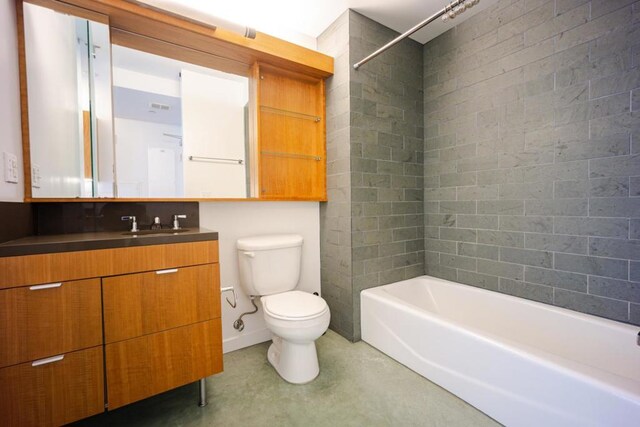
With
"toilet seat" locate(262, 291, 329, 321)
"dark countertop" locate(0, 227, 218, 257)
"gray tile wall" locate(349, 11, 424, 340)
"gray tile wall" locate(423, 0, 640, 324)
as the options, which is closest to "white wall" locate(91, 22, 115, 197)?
"dark countertop" locate(0, 227, 218, 257)

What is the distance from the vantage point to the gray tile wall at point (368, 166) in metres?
1.94

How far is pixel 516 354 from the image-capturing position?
1161 millimetres

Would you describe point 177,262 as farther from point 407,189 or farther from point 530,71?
point 530,71

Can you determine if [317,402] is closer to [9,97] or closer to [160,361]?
[160,361]

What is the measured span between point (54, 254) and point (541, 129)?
99.7 inches

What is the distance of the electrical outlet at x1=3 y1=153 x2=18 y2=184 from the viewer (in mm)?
1060

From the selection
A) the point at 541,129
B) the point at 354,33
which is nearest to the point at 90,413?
the point at 354,33

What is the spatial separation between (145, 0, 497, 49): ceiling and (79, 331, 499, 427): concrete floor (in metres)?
2.23

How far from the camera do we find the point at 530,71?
1687 millimetres

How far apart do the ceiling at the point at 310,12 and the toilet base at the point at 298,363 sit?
6.76 ft

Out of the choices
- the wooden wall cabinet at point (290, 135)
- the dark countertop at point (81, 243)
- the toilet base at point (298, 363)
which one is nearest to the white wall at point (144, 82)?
the wooden wall cabinet at point (290, 135)

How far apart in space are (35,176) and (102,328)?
2.71 feet

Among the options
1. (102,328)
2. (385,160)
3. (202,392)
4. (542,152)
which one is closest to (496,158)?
(542,152)

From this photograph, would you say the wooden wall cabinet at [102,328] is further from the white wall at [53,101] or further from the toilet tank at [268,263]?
the white wall at [53,101]
